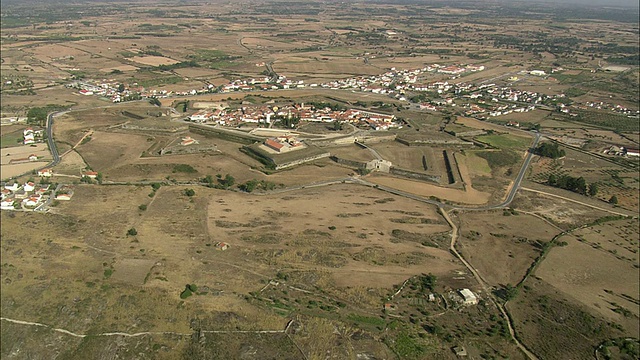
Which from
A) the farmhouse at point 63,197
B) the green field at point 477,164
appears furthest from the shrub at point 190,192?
the green field at point 477,164

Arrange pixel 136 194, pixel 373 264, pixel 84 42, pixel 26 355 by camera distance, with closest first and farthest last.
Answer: pixel 26 355
pixel 373 264
pixel 136 194
pixel 84 42

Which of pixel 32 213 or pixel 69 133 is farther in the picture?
pixel 69 133

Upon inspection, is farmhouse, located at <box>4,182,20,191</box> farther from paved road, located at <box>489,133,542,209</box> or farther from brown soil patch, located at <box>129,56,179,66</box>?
brown soil patch, located at <box>129,56,179,66</box>

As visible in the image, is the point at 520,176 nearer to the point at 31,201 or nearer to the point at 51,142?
the point at 31,201

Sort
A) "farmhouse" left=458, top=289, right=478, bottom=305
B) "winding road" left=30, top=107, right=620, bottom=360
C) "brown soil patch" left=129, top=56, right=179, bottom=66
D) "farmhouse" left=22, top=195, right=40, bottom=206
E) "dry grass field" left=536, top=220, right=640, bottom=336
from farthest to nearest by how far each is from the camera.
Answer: "brown soil patch" left=129, top=56, right=179, bottom=66 → "farmhouse" left=22, top=195, right=40, bottom=206 → "dry grass field" left=536, top=220, right=640, bottom=336 → "farmhouse" left=458, top=289, right=478, bottom=305 → "winding road" left=30, top=107, right=620, bottom=360

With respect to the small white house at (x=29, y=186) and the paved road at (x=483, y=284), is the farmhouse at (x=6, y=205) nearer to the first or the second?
the small white house at (x=29, y=186)

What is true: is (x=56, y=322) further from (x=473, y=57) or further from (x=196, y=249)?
(x=473, y=57)

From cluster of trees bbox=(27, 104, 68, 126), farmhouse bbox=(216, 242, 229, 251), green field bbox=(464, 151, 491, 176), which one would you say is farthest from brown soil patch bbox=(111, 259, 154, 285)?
cluster of trees bbox=(27, 104, 68, 126)

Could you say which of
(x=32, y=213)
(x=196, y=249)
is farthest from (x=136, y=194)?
(x=196, y=249)
